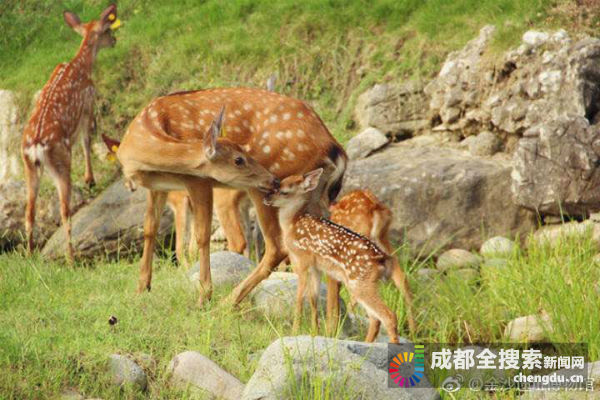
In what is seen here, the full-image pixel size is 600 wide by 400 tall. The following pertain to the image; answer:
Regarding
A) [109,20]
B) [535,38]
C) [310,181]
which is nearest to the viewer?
[310,181]

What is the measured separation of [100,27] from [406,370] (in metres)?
7.21

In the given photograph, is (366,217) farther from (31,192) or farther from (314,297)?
(31,192)

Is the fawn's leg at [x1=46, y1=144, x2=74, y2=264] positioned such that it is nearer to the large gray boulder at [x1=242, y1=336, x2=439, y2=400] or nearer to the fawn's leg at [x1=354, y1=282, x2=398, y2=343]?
the fawn's leg at [x1=354, y1=282, x2=398, y2=343]

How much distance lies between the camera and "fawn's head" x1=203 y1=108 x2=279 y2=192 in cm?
679

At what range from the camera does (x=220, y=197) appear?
9.44m

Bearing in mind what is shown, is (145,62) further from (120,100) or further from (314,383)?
(314,383)

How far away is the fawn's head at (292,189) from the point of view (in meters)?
6.86

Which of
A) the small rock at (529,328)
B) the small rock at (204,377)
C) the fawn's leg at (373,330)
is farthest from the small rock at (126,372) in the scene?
the small rock at (529,328)

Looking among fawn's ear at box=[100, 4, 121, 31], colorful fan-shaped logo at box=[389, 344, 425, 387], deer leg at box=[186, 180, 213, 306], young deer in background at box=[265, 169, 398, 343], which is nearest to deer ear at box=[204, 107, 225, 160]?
deer leg at box=[186, 180, 213, 306]

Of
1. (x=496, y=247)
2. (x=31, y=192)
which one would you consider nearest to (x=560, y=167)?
(x=496, y=247)

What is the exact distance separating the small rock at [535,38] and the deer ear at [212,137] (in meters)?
4.92

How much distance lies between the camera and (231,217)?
30.8 ft

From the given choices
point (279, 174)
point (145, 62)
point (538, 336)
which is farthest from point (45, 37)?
point (538, 336)

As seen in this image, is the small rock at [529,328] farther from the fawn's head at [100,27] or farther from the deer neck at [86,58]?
the fawn's head at [100,27]
